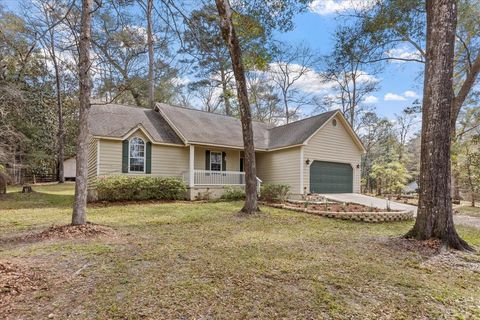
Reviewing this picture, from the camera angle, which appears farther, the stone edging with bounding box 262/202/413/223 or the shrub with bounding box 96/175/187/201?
the shrub with bounding box 96/175/187/201

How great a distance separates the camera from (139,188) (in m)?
12.2

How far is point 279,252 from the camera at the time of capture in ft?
16.7

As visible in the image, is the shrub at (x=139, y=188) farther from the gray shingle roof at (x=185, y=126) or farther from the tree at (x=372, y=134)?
the tree at (x=372, y=134)

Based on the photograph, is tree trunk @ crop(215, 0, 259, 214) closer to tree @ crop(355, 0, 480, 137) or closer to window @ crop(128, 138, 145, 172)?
tree @ crop(355, 0, 480, 137)

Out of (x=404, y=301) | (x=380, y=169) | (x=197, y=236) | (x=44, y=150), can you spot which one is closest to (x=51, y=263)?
(x=197, y=236)

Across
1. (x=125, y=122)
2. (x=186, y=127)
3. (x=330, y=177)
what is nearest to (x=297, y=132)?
(x=330, y=177)

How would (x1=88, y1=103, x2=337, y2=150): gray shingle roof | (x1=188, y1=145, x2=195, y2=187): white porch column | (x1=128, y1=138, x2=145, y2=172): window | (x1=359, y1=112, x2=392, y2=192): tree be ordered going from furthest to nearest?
(x1=359, y1=112, x2=392, y2=192): tree, (x1=188, y1=145, x2=195, y2=187): white porch column, (x1=88, y1=103, x2=337, y2=150): gray shingle roof, (x1=128, y1=138, x2=145, y2=172): window

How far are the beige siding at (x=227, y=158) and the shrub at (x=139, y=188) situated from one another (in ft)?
7.13

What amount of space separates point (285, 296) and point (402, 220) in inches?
325

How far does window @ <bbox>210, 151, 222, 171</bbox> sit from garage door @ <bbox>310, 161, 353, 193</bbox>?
5.10 metres

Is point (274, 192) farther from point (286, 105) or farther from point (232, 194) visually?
point (286, 105)

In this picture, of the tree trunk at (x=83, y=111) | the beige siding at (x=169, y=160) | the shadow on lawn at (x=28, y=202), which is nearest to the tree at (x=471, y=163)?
the beige siding at (x=169, y=160)

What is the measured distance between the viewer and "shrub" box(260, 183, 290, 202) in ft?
44.5

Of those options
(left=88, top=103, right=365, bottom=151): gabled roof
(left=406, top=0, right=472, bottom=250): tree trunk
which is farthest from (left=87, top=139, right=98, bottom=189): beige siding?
(left=406, top=0, right=472, bottom=250): tree trunk
